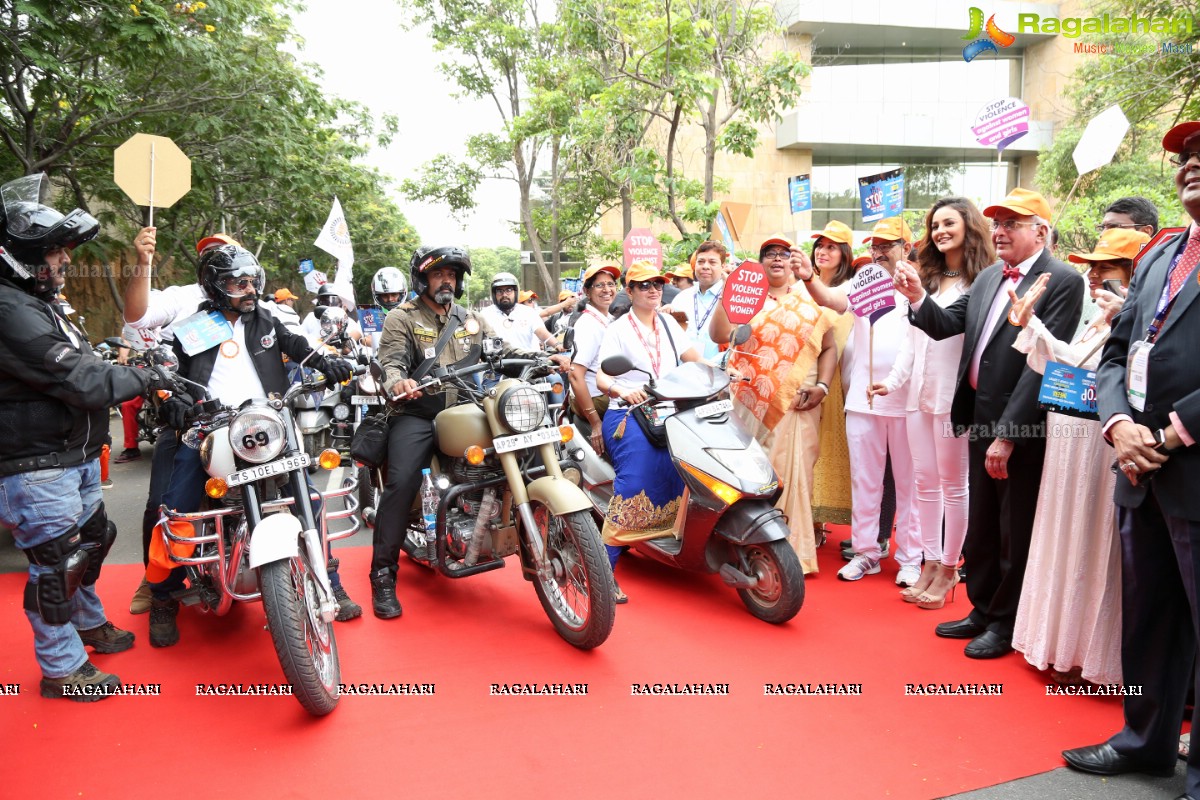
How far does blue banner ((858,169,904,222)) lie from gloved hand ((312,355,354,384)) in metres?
2.55

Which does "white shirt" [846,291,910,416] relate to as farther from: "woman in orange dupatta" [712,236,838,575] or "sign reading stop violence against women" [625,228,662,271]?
"sign reading stop violence against women" [625,228,662,271]

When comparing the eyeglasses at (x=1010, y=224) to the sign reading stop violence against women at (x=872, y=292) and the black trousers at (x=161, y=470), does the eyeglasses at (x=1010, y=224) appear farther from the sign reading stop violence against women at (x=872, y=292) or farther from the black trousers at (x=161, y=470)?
the black trousers at (x=161, y=470)

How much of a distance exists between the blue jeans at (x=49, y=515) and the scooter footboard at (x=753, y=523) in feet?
8.46

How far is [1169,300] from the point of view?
2.40m

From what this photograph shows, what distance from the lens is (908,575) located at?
423cm

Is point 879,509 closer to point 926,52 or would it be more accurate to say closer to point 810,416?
point 810,416

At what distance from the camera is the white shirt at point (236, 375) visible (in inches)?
138

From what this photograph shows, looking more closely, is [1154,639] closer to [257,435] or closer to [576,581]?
[576,581]

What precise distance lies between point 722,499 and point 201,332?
7.62 ft

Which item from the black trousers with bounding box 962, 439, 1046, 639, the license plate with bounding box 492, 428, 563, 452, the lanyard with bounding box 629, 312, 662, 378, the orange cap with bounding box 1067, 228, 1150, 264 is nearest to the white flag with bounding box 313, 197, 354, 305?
the lanyard with bounding box 629, 312, 662, 378

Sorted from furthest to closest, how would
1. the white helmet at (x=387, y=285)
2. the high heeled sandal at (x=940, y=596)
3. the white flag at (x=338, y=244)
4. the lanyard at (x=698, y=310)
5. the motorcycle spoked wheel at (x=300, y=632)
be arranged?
the white flag at (x=338, y=244) → the white helmet at (x=387, y=285) → the lanyard at (x=698, y=310) → the high heeled sandal at (x=940, y=596) → the motorcycle spoked wheel at (x=300, y=632)

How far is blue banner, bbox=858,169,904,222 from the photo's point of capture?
159 inches

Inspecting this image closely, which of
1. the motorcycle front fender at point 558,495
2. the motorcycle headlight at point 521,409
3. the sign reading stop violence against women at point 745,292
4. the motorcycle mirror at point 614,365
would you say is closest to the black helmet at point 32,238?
the motorcycle headlight at point 521,409

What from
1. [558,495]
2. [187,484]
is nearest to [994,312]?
[558,495]
